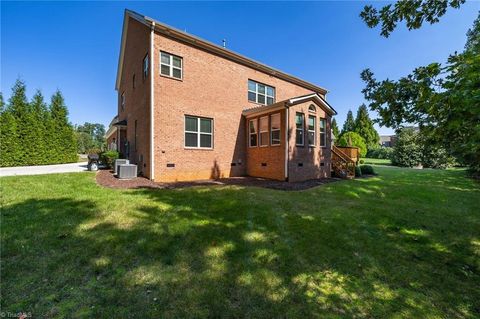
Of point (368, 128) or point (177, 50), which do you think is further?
point (368, 128)

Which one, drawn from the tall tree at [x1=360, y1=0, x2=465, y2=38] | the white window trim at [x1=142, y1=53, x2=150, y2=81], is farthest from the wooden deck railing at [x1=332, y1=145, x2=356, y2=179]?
the white window trim at [x1=142, y1=53, x2=150, y2=81]

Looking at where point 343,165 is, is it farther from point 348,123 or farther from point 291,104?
point 348,123

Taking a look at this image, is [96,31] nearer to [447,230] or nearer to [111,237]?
[111,237]

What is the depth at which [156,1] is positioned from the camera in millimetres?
11938

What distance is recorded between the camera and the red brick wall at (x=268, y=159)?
11249 mm

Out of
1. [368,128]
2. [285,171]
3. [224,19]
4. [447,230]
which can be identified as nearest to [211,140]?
[285,171]

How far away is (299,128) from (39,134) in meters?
22.3

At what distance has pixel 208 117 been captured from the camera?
470 inches

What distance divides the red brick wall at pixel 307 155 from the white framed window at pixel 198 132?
14.7 ft

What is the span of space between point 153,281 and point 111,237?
167cm

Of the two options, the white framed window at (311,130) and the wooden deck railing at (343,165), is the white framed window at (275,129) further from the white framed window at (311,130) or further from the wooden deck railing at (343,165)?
the wooden deck railing at (343,165)

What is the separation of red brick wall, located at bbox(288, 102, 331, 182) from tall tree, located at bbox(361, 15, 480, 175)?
286 inches

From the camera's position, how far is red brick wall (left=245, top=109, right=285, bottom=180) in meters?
11.2

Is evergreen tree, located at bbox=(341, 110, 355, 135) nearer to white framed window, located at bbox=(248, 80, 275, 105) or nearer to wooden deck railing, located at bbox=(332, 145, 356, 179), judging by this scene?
wooden deck railing, located at bbox=(332, 145, 356, 179)
